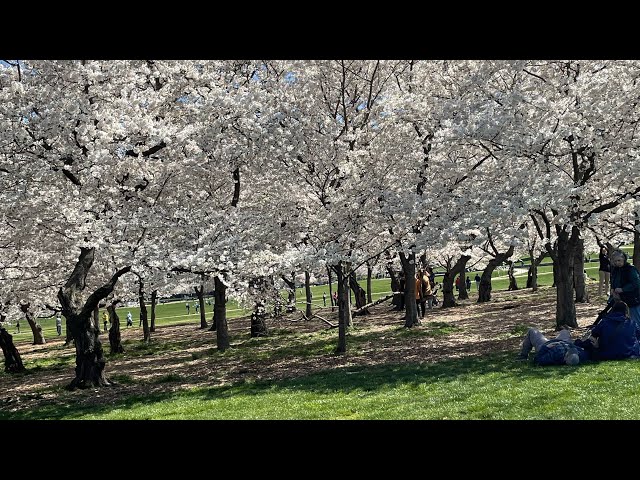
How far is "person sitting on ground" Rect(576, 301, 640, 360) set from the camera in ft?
29.7

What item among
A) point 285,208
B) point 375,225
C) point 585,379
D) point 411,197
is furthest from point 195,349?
point 585,379

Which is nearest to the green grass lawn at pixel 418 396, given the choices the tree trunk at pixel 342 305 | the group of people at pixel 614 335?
the group of people at pixel 614 335

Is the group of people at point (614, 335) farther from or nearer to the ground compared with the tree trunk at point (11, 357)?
farther from the ground

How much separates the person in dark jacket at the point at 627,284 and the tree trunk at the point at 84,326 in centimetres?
905

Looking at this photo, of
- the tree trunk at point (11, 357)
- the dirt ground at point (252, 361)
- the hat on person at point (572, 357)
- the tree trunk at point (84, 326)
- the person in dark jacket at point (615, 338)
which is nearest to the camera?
the person in dark jacket at point (615, 338)

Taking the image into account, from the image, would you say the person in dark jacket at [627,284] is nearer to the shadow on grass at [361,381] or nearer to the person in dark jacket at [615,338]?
the person in dark jacket at [615,338]

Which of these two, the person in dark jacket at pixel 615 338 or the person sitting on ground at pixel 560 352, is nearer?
the person in dark jacket at pixel 615 338

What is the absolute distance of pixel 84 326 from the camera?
12.0 meters

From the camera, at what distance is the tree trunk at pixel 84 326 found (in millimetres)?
11922

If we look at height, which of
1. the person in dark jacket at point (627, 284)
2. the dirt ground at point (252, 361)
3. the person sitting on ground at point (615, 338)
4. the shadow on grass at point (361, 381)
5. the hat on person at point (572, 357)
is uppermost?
the person in dark jacket at point (627, 284)

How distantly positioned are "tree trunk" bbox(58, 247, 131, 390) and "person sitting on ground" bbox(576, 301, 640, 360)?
8791mm
